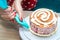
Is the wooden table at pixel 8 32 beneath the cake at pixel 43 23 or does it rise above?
beneath

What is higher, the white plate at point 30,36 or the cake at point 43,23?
the cake at point 43,23

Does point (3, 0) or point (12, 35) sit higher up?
point (3, 0)

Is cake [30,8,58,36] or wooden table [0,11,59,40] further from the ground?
cake [30,8,58,36]

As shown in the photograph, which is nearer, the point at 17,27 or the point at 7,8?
the point at 7,8

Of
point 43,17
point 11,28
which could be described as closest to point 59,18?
point 43,17

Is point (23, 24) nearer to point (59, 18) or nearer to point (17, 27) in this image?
point (17, 27)

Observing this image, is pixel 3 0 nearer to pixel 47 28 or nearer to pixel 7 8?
pixel 7 8

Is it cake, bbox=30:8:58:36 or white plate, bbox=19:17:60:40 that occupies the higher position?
cake, bbox=30:8:58:36
